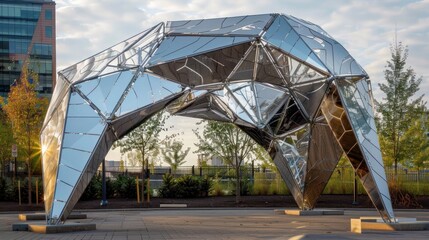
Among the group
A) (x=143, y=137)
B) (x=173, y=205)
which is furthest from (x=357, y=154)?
(x=143, y=137)

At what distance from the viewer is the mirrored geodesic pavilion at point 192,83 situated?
18.7m

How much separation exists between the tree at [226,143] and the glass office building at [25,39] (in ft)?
226

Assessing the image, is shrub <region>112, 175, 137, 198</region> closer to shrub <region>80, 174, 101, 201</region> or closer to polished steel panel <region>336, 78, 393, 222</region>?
shrub <region>80, 174, 101, 201</region>

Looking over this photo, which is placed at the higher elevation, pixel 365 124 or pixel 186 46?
pixel 186 46

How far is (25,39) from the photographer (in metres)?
104

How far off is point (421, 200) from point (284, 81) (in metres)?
15.1

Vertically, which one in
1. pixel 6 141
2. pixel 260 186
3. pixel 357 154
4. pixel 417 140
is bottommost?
pixel 260 186

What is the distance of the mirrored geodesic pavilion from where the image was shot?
18719 mm

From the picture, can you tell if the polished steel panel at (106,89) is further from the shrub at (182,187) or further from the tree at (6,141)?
the tree at (6,141)

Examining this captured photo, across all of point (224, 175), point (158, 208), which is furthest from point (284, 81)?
point (224, 175)

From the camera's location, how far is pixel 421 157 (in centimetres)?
4316

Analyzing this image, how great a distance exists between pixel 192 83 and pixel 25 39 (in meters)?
87.1

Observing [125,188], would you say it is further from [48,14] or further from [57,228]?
[48,14]

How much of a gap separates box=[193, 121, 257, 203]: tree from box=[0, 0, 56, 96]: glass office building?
Answer: 2717 inches
